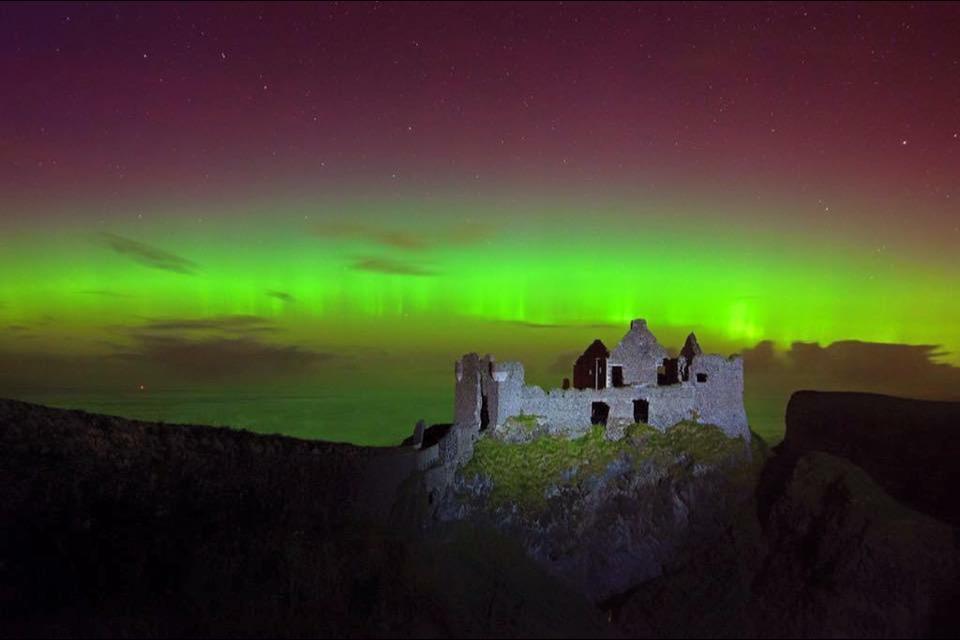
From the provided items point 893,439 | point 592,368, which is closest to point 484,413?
point 592,368

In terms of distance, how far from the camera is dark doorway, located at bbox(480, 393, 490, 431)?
176ft

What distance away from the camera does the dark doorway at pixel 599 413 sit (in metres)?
55.0

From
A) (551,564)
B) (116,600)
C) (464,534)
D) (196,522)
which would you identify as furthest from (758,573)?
(116,600)

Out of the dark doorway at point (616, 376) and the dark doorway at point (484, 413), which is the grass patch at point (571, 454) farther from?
the dark doorway at point (616, 376)

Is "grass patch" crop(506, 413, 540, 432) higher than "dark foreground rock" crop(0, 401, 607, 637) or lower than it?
higher

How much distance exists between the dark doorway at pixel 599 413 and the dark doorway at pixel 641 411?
5.76 feet

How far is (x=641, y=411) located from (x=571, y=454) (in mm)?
6135

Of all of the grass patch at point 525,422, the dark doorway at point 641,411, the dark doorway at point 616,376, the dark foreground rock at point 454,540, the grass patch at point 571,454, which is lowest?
the dark foreground rock at point 454,540

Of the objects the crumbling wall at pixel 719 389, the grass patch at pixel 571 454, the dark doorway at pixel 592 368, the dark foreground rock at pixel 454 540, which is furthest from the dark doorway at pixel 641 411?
the dark doorway at pixel 592 368

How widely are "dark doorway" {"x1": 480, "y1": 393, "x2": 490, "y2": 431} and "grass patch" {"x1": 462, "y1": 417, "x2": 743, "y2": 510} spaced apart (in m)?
1.25

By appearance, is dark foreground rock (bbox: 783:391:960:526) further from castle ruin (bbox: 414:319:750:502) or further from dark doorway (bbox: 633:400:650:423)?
dark doorway (bbox: 633:400:650:423)

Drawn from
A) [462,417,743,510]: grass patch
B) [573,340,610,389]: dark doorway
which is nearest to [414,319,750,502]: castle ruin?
[462,417,743,510]: grass patch

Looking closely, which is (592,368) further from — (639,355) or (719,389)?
(719,389)

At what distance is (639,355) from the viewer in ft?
189
